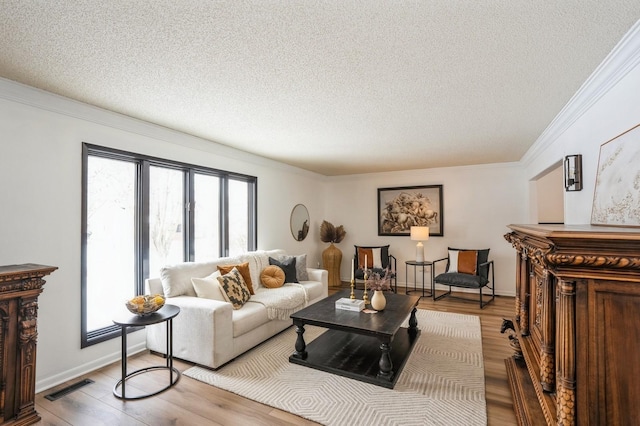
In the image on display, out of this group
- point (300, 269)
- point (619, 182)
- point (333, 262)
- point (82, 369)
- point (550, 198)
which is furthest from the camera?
point (333, 262)

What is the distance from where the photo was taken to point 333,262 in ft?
21.5

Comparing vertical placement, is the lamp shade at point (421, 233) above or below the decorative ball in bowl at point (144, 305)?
above

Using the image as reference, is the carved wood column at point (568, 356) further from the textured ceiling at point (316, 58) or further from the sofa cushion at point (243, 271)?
the sofa cushion at point (243, 271)

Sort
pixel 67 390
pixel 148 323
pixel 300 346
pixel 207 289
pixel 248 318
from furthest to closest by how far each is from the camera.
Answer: pixel 207 289, pixel 248 318, pixel 300 346, pixel 67 390, pixel 148 323

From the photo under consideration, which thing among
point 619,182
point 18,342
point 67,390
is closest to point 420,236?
point 619,182

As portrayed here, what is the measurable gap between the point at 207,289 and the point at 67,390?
1.30 meters

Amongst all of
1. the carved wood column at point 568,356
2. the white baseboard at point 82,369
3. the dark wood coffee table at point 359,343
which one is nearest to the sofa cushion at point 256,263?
the dark wood coffee table at point 359,343

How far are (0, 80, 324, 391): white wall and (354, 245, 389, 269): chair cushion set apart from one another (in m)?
3.91

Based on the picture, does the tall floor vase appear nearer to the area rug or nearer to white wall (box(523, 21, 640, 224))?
the area rug

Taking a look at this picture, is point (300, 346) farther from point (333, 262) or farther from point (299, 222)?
point (333, 262)

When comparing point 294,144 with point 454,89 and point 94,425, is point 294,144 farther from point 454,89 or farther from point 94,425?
point 94,425

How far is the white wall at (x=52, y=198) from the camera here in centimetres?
239

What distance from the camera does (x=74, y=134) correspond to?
2.78 meters

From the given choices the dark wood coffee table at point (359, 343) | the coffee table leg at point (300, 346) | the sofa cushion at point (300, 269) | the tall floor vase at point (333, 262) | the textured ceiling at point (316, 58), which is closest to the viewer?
the textured ceiling at point (316, 58)
